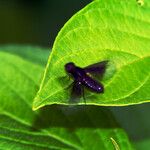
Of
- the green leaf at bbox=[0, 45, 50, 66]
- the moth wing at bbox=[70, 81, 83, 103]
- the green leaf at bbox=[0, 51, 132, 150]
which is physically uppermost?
the moth wing at bbox=[70, 81, 83, 103]

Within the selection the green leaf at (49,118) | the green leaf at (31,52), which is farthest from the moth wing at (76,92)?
the green leaf at (31,52)

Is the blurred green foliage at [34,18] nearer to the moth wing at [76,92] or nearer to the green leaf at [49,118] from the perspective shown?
the green leaf at [49,118]

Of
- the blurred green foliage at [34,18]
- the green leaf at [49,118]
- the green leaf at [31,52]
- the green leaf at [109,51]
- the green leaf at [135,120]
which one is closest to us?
the green leaf at [109,51]

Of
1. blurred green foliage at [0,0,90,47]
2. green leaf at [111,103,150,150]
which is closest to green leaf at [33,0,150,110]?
green leaf at [111,103,150,150]

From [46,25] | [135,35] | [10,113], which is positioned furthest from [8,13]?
[135,35]

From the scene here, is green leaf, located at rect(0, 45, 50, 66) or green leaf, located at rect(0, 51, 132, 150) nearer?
green leaf, located at rect(0, 51, 132, 150)

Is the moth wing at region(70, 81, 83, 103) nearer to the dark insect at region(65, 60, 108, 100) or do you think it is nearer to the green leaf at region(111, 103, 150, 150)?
the dark insect at region(65, 60, 108, 100)
